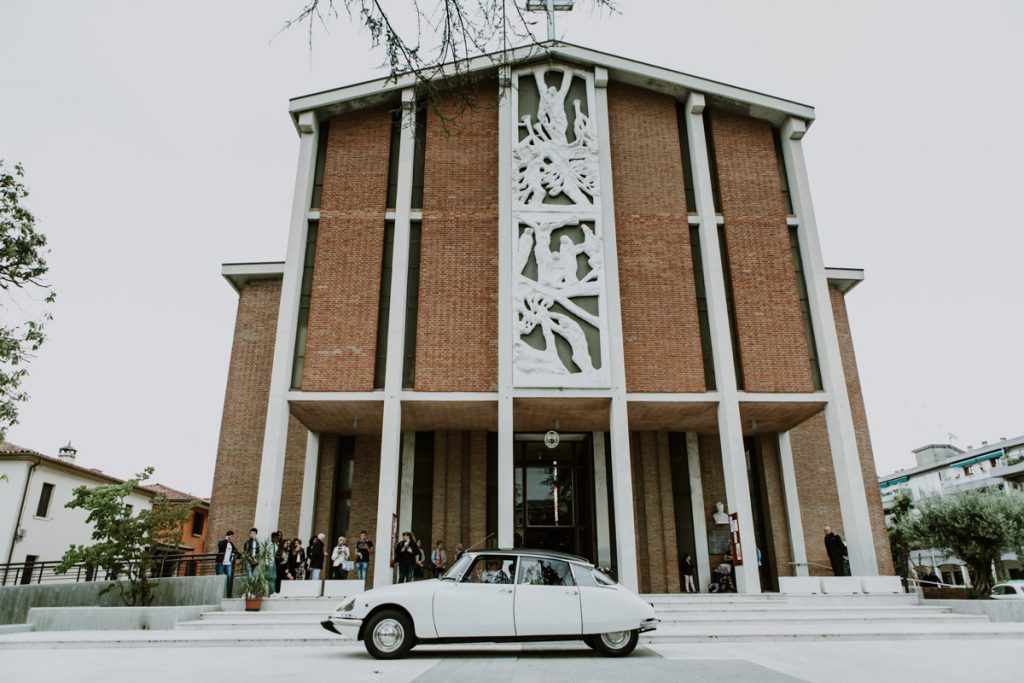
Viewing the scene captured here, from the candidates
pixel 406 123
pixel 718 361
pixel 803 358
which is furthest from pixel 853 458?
pixel 406 123

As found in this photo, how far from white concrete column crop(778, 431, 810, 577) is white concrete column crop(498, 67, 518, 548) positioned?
8.61 meters

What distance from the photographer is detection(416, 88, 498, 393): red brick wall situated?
1752 cm

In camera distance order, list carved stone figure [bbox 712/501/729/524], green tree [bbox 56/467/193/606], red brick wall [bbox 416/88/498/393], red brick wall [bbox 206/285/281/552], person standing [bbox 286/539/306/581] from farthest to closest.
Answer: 1. red brick wall [bbox 206/285/281/552]
2. carved stone figure [bbox 712/501/729/524]
3. red brick wall [bbox 416/88/498/393]
4. person standing [bbox 286/539/306/581]
5. green tree [bbox 56/467/193/606]

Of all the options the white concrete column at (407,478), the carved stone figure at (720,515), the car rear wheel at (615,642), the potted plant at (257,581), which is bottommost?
the car rear wheel at (615,642)

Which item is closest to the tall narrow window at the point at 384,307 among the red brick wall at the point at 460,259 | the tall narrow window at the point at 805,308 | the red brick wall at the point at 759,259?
the red brick wall at the point at 460,259

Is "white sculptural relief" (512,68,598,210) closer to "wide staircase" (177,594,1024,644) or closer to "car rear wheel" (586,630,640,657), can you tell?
"wide staircase" (177,594,1024,644)

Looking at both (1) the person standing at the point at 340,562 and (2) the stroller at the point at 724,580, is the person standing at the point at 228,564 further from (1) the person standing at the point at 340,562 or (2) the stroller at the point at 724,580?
(2) the stroller at the point at 724,580

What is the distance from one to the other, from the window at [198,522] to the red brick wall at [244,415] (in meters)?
23.5

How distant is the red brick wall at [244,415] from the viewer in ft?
66.5

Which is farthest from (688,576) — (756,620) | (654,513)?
(756,620)

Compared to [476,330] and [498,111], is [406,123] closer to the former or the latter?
[476,330]

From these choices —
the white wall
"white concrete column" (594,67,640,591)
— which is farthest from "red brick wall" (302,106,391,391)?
the white wall

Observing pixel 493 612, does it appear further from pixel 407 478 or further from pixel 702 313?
pixel 702 313

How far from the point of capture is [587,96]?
802 inches
